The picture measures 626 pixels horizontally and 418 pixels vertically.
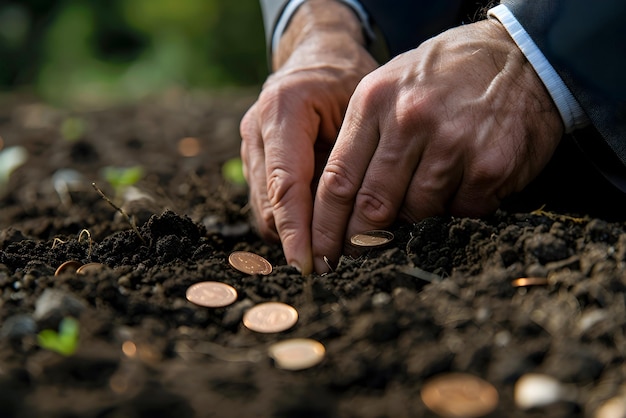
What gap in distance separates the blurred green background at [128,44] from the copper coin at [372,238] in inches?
172

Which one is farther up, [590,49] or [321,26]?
[590,49]

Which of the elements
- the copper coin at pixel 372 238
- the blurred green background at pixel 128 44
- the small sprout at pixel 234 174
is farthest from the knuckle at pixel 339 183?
the blurred green background at pixel 128 44

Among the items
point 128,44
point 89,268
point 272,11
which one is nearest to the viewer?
point 89,268

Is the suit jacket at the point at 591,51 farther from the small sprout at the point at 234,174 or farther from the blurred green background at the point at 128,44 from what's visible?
the blurred green background at the point at 128,44

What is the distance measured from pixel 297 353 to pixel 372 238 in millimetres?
659

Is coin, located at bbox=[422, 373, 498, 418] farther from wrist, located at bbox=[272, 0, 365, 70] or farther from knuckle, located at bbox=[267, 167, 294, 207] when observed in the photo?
wrist, located at bbox=[272, 0, 365, 70]

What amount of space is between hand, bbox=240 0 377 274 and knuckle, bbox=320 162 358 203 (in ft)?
0.44

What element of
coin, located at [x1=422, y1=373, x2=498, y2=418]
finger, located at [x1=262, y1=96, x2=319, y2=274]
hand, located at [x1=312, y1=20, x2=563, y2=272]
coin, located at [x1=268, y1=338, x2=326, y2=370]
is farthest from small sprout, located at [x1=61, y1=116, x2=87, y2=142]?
coin, located at [x1=422, y1=373, x2=498, y2=418]

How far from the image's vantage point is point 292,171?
2039 mm

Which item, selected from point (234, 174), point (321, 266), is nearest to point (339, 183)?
point (321, 266)

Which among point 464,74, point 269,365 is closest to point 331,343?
point 269,365

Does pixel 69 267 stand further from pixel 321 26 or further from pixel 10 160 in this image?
pixel 10 160

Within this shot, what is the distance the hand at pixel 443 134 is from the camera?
1.80 meters

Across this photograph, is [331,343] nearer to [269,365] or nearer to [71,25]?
[269,365]
